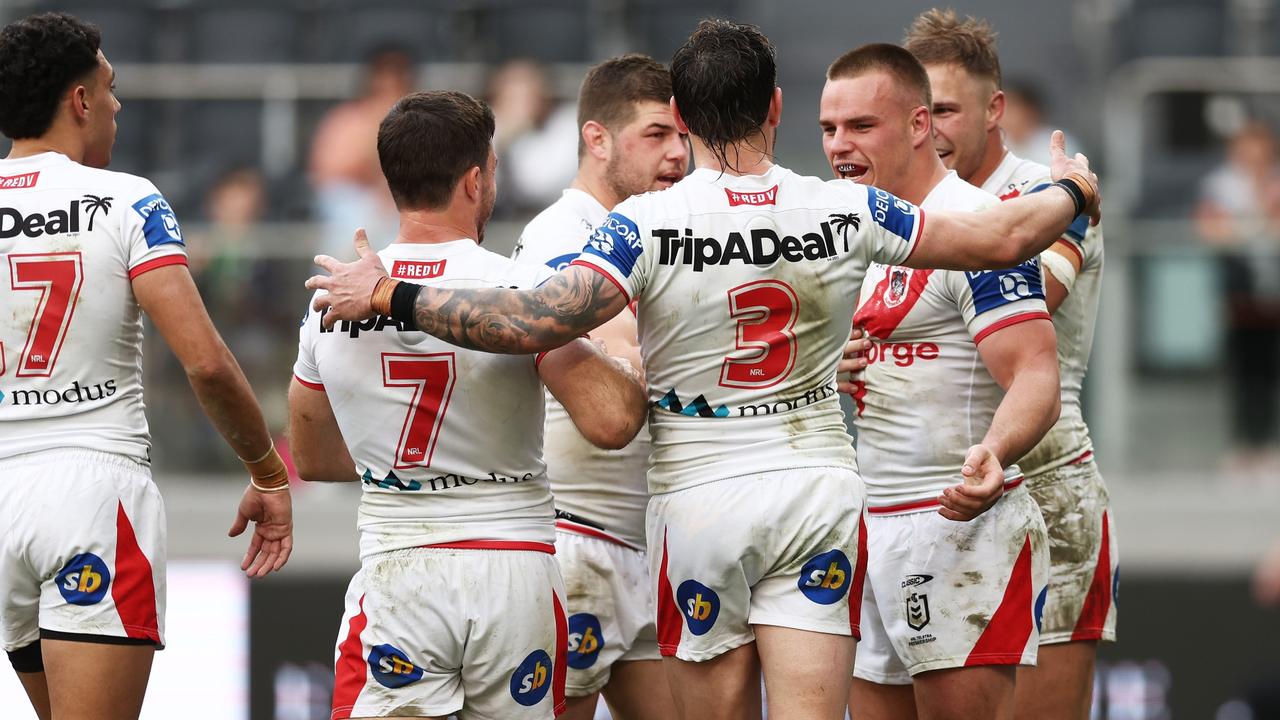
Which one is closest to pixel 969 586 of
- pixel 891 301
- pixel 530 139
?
pixel 891 301

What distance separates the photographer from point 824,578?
13.9 ft

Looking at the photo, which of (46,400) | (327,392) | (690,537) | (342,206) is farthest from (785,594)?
(342,206)

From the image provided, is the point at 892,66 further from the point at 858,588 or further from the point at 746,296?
the point at 858,588

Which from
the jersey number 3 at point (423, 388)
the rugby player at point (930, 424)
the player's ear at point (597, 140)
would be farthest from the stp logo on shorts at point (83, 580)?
the rugby player at point (930, 424)

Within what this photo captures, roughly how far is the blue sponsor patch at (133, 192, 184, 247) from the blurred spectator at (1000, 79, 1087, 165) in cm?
632

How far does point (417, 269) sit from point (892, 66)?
1.73 meters

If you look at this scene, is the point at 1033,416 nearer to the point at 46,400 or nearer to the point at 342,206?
the point at 46,400

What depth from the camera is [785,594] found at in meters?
4.21

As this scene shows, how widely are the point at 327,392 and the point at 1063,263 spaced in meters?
2.47

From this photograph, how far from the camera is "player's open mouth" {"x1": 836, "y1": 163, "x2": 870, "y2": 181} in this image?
5.04m

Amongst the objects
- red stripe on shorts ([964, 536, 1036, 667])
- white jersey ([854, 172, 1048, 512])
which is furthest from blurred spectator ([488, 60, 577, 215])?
red stripe on shorts ([964, 536, 1036, 667])

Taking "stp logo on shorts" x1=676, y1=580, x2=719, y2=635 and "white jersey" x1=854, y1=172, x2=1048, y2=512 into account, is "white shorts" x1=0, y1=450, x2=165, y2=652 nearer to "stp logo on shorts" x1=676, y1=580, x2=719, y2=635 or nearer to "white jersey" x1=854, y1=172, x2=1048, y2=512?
"stp logo on shorts" x1=676, y1=580, x2=719, y2=635

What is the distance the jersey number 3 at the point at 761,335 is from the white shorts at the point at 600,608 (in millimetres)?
1217

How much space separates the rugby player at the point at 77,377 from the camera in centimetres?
440
